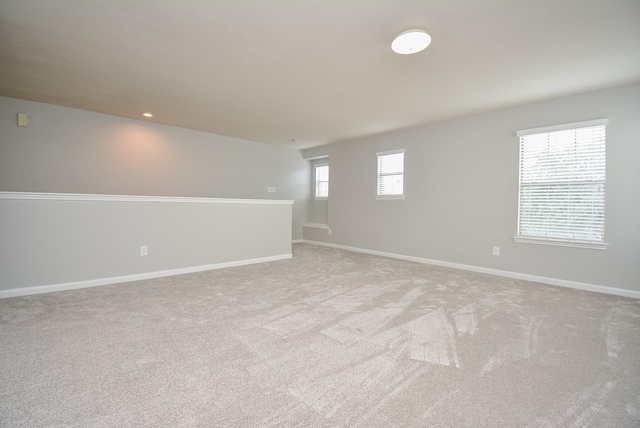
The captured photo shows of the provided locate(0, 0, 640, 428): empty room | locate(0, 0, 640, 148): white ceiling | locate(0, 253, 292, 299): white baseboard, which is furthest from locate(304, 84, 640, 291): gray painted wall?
locate(0, 253, 292, 299): white baseboard

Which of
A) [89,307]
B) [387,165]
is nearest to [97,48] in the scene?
[89,307]

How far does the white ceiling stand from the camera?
6.59 ft

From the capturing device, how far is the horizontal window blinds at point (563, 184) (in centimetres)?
333

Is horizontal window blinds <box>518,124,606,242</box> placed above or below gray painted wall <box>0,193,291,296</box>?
above

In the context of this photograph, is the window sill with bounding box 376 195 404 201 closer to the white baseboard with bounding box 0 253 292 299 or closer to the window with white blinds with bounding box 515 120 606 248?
the window with white blinds with bounding box 515 120 606 248

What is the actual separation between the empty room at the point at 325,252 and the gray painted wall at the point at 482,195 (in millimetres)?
25

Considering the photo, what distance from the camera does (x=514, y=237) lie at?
155 inches

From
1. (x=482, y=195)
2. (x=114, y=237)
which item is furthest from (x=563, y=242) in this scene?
(x=114, y=237)

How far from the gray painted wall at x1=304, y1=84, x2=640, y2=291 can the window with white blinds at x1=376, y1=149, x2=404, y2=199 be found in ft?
0.42

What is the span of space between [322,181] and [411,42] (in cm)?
503

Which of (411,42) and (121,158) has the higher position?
(411,42)

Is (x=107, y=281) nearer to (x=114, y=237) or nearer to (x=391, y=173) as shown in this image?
(x=114, y=237)

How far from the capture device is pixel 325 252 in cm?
583

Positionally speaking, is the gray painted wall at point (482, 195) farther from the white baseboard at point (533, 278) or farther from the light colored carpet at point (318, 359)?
the light colored carpet at point (318, 359)
